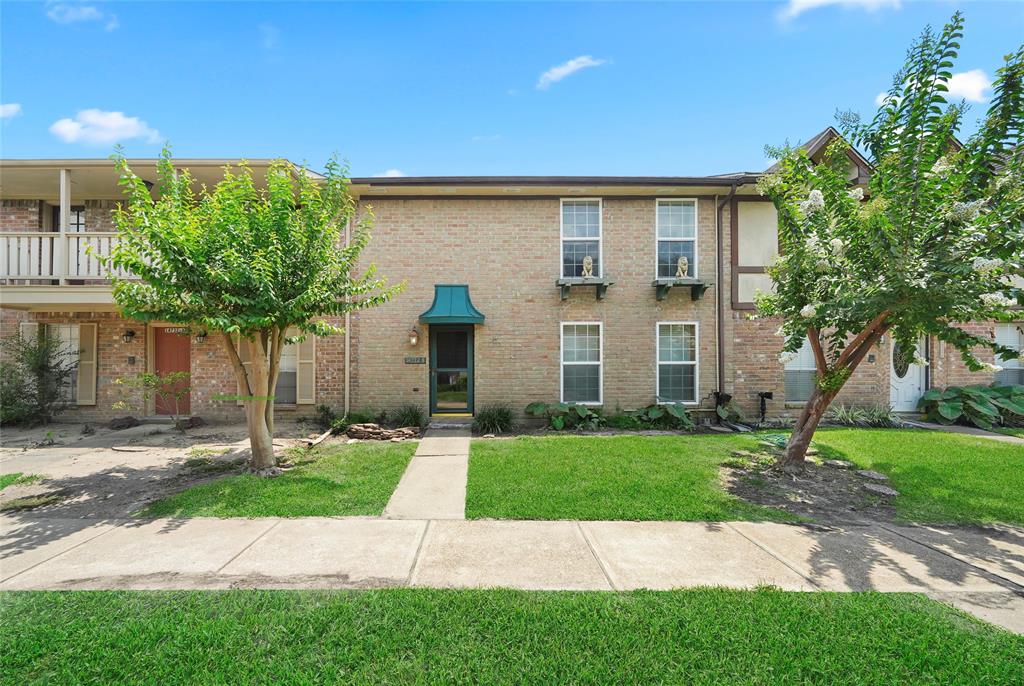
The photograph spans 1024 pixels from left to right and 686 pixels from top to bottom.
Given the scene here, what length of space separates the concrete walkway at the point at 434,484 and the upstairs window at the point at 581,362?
3102 millimetres

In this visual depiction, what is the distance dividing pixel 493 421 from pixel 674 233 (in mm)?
6514

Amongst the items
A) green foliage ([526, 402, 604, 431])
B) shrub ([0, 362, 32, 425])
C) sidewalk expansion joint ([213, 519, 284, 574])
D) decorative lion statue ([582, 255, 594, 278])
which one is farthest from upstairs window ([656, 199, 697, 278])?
shrub ([0, 362, 32, 425])

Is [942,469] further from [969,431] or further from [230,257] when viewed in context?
[230,257]

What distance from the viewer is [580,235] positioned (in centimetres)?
1011

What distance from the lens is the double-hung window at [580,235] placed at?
396 inches

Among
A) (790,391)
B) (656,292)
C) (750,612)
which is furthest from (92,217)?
(790,391)

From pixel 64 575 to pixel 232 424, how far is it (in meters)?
7.10

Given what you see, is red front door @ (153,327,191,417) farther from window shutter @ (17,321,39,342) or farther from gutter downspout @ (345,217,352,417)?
gutter downspout @ (345,217,352,417)

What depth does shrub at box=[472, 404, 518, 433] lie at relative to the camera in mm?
9078

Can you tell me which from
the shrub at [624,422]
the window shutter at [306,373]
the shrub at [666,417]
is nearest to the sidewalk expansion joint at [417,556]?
the shrub at [624,422]

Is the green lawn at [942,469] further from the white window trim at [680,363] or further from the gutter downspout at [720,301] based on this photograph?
the white window trim at [680,363]

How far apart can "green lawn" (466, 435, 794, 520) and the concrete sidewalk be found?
29cm

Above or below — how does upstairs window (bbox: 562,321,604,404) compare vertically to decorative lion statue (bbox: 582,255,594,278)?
below

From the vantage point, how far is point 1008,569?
369 cm
